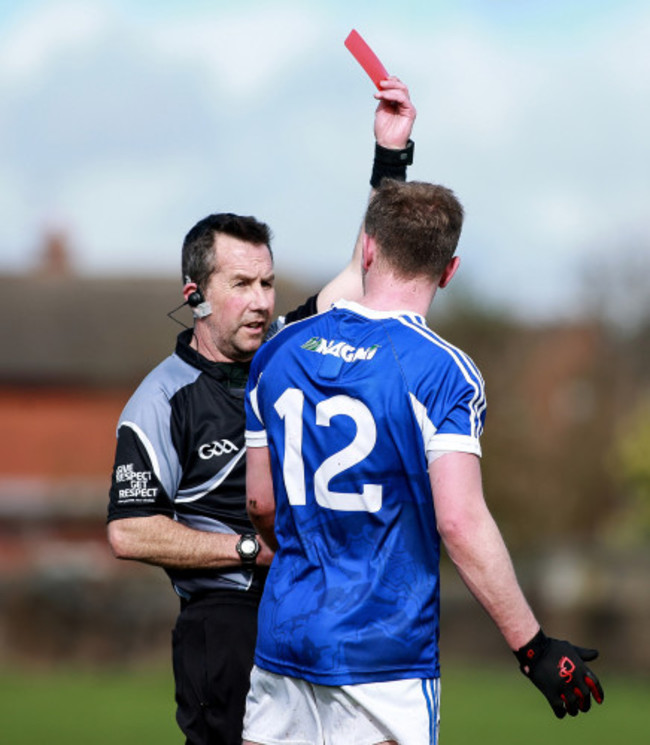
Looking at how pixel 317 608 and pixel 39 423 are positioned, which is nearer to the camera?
pixel 317 608

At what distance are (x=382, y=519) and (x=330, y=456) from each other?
260 millimetres

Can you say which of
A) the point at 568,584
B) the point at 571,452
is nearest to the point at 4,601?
the point at 568,584

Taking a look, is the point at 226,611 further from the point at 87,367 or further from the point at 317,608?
the point at 87,367

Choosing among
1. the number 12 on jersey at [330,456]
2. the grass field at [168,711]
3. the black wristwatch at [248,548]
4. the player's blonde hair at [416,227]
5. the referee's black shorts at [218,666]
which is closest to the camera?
the number 12 on jersey at [330,456]

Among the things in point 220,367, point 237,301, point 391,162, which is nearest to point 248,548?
point 220,367

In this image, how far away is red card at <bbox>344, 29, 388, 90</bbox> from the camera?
17.3 ft

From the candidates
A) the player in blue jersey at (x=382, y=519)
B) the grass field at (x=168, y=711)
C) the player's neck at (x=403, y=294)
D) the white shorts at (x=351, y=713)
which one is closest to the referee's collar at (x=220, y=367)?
the player in blue jersey at (x=382, y=519)

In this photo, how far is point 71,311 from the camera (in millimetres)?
46750

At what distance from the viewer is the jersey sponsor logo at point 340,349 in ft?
14.2

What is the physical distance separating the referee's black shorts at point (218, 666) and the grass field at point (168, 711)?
40.8 ft

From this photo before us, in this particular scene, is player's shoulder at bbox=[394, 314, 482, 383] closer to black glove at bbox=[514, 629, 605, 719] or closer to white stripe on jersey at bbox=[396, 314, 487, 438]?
white stripe on jersey at bbox=[396, 314, 487, 438]

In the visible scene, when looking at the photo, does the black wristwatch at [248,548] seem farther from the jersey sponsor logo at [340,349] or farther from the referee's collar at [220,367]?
the jersey sponsor logo at [340,349]

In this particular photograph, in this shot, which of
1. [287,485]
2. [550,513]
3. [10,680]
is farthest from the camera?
[550,513]

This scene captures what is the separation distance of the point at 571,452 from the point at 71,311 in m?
17.6
